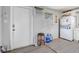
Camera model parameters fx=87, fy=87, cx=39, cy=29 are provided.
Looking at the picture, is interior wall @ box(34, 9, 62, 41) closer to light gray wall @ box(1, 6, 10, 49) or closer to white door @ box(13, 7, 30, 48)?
white door @ box(13, 7, 30, 48)

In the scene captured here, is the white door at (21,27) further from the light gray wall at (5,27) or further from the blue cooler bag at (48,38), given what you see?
the blue cooler bag at (48,38)

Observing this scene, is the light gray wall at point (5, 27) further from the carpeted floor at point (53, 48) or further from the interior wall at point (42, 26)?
the interior wall at point (42, 26)

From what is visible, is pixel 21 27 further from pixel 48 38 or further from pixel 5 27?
pixel 48 38

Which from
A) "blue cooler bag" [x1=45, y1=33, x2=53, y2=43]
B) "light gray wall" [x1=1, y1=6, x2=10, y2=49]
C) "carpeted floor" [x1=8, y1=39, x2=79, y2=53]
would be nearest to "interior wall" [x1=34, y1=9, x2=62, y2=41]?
"blue cooler bag" [x1=45, y1=33, x2=53, y2=43]

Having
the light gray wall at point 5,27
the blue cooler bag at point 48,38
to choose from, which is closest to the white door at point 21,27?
the light gray wall at point 5,27

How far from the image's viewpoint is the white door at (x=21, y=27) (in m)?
1.40

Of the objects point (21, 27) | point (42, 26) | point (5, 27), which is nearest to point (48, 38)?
point (42, 26)

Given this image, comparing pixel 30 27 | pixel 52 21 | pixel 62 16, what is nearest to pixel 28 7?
pixel 30 27

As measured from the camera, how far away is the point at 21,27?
144 centimetres

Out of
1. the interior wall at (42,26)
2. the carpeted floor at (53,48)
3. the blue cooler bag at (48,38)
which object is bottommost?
the carpeted floor at (53,48)

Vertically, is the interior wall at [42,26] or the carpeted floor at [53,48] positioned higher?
the interior wall at [42,26]

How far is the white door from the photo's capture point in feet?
4.58

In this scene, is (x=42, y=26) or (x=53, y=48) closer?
(x=42, y=26)

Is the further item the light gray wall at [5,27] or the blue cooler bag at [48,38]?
the blue cooler bag at [48,38]
